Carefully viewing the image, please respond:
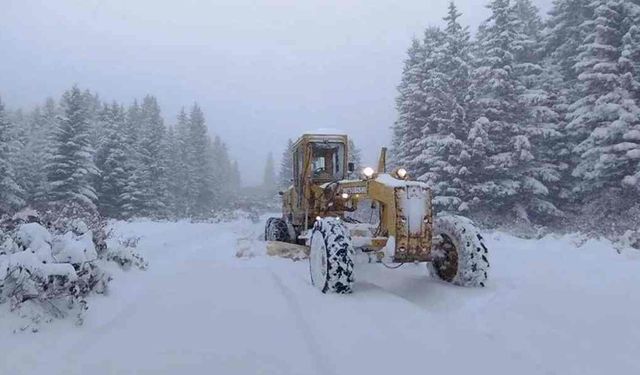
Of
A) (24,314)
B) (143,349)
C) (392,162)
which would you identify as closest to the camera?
Answer: (143,349)

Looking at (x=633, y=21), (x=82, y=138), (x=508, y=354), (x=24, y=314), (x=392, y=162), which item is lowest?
(x=508, y=354)

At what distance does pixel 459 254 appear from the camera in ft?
21.8

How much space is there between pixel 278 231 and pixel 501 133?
45.2 ft

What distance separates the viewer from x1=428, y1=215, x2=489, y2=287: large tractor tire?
6430 millimetres

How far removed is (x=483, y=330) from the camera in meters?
4.68

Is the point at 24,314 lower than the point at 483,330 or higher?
higher

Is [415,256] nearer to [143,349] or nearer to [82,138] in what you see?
[143,349]

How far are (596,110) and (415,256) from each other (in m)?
15.8

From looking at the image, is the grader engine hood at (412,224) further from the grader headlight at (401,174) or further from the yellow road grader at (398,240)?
the grader headlight at (401,174)

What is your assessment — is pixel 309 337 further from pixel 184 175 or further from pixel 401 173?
pixel 184 175

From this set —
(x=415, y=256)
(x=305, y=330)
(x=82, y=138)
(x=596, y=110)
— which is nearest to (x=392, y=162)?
(x=596, y=110)

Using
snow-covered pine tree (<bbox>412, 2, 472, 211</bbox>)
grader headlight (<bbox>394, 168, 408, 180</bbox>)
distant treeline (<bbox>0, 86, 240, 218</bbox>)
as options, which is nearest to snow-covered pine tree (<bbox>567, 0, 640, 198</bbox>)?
snow-covered pine tree (<bbox>412, 2, 472, 211</bbox>)

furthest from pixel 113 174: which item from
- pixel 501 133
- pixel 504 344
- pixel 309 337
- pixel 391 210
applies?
pixel 504 344

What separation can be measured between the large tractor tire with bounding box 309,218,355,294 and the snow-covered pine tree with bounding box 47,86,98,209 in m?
29.7
